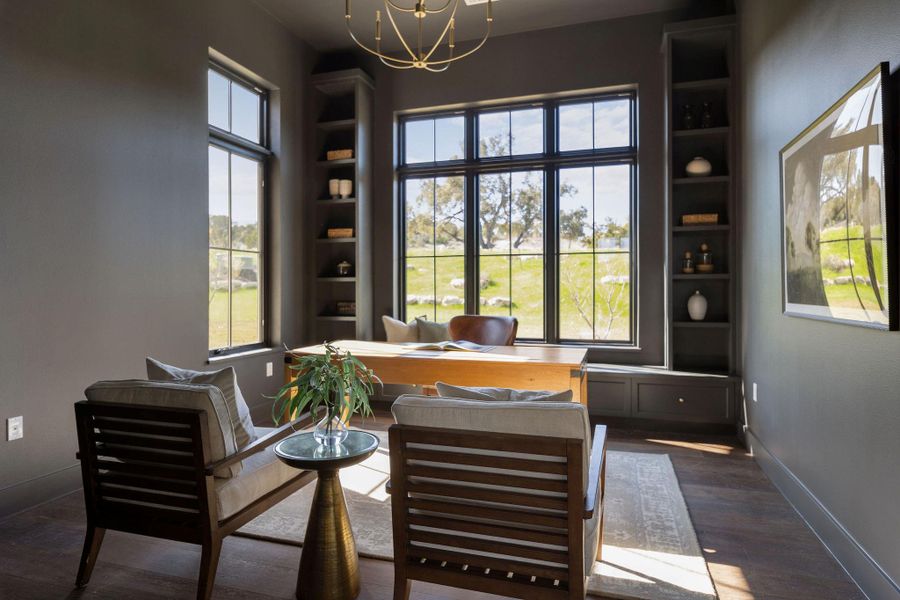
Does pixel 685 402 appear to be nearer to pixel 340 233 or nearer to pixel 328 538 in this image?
pixel 328 538

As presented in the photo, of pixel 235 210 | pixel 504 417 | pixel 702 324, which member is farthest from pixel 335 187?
pixel 504 417

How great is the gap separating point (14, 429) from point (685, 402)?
13.6ft

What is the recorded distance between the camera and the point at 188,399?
183cm

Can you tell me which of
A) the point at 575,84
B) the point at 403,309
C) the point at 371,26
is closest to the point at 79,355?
the point at 403,309

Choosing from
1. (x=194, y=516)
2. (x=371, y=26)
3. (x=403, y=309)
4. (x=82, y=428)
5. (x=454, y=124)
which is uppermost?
(x=371, y=26)

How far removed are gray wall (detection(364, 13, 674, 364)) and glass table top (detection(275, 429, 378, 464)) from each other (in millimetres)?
3016

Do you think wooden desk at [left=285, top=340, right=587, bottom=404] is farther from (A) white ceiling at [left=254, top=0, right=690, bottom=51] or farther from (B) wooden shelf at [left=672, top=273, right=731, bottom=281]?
(A) white ceiling at [left=254, top=0, right=690, bottom=51]

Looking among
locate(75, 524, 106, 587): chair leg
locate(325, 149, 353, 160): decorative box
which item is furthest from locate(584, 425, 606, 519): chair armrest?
locate(325, 149, 353, 160): decorative box

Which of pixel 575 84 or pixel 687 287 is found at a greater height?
pixel 575 84

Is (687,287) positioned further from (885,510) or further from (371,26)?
(371,26)

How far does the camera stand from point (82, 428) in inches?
75.9

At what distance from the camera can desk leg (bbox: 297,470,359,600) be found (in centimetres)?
183

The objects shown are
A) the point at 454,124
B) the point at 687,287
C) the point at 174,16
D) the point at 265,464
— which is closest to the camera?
the point at 265,464

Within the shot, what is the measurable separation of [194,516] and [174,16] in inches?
128
